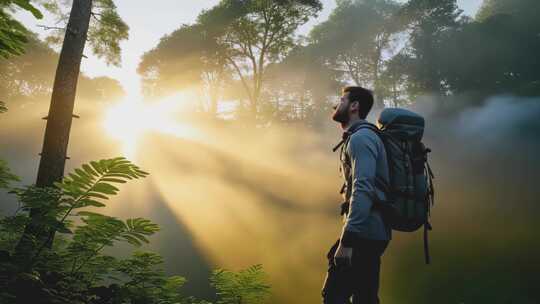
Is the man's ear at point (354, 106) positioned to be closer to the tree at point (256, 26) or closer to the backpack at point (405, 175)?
the backpack at point (405, 175)

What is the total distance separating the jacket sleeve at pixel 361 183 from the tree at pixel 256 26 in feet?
67.3

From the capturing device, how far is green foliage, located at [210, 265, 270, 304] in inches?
116

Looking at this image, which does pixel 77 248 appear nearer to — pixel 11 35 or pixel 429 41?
pixel 11 35

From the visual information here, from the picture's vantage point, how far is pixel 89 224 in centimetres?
143

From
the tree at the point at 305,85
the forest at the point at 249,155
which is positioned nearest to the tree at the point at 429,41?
the forest at the point at 249,155

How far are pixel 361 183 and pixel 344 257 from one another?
496 millimetres

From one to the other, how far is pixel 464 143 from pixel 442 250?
13.0m

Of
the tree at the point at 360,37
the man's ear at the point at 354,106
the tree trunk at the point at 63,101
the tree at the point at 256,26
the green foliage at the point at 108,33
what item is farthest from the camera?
the tree at the point at 360,37

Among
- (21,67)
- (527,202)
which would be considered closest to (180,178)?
(527,202)

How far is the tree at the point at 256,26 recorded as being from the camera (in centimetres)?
2031

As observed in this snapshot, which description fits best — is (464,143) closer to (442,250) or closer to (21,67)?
(442,250)

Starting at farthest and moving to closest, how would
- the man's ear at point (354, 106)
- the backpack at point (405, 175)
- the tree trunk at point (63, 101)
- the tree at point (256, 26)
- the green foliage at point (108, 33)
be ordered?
the tree at point (256, 26)
the green foliage at point (108, 33)
the tree trunk at point (63, 101)
the man's ear at point (354, 106)
the backpack at point (405, 175)

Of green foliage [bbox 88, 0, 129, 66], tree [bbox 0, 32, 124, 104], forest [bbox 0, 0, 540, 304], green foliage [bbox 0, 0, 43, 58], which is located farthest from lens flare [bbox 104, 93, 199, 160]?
green foliage [bbox 0, 0, 43, 58]

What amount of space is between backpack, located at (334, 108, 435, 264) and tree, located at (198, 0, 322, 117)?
2025 centimetres
